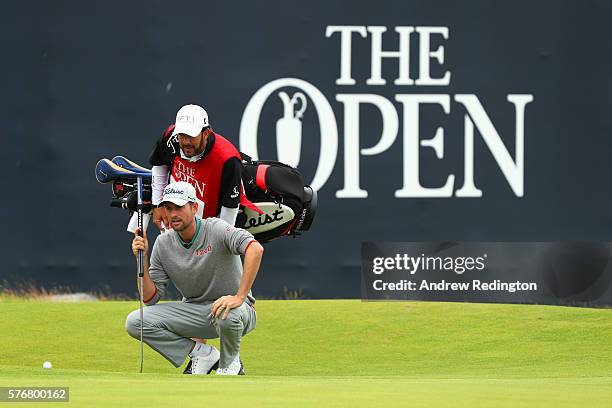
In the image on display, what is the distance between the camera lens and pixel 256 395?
4273 millimetres

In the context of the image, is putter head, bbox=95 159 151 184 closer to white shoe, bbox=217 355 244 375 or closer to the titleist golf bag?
the titleist golf bag

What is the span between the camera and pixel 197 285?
6641 mm

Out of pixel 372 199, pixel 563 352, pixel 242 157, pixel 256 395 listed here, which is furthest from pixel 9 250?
pixel 256 395

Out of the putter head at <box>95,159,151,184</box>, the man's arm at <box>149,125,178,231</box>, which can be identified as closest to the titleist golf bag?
the putter head at <box>95,159,151,184</box>

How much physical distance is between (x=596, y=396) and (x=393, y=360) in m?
3.66

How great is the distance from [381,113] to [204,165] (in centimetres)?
374

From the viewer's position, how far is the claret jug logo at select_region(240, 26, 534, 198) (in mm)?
10289

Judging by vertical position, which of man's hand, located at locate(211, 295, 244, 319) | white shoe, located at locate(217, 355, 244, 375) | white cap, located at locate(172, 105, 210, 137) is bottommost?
white shoe, located at locate(217, 355, 244, 375)

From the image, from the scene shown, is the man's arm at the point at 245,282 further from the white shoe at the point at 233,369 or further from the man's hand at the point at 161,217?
the man's hand at the point at 161,217

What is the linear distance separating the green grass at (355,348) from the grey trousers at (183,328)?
11.2 inches

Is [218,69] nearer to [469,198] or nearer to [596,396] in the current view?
[469,198]

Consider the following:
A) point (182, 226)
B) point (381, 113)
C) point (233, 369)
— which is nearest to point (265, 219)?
point (182, 226)

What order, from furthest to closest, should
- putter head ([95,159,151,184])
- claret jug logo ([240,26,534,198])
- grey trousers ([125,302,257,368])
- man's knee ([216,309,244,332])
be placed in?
claret jug logo ([240,26,534,198]), putter head ([95,159,151,184]), grey trousers ([125,302,257,368]), man's knee ([216,309,244,332])

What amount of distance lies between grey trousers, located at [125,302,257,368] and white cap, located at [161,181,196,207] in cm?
59
